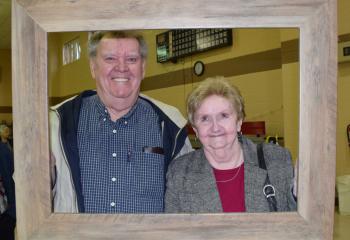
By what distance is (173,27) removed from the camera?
3.66ft

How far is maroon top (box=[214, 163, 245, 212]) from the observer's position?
122 centimetres

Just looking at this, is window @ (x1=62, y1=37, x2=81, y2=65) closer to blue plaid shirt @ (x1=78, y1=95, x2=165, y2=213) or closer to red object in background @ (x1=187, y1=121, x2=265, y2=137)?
blue plaid shirt @ (x1=78, y1=95, x2=165, y2=213)

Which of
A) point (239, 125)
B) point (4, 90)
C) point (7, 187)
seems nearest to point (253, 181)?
point (239, 125)

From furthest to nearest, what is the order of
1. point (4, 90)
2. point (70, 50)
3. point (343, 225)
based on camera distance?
point (343, 225) → point (4, 90) → point (70, 50)

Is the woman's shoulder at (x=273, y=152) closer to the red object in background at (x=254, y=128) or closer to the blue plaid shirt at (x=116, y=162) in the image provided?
the red object in background at (x=254, y=128)

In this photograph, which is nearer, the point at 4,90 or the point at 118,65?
the point at 118,65

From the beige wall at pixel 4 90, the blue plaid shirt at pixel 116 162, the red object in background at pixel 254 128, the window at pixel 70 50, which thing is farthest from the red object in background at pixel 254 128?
the beige wall at pixel 4 90

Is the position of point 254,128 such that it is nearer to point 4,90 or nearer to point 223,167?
point 223,167

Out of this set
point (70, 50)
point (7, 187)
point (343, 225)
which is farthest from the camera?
point (7, 187)

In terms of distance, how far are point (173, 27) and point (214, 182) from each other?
A: 0.53 metres

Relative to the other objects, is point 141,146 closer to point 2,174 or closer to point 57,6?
point 57,6

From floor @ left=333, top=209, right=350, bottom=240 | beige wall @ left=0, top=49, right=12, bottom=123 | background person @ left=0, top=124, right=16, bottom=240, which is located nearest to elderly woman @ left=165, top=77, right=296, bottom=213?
floor @ left=333, top=209, right=350, bottom=240

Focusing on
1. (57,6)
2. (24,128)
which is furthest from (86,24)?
(24,128)

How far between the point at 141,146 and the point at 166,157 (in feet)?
0.31
